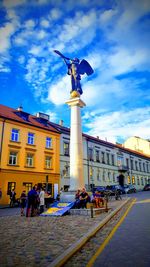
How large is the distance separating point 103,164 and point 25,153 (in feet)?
64.3

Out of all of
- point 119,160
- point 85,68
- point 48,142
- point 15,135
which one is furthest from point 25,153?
point 119,160

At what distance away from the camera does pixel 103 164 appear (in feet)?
143

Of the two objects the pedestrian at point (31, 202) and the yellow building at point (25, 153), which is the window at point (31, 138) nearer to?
the yellow building at point (25, 153)

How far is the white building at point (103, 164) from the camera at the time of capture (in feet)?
114

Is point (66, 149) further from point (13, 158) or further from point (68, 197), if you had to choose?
point (68, 197)

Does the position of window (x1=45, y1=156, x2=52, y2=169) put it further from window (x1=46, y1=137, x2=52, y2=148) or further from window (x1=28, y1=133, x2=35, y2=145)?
window (x1=28, y1=133, x2=35, y2=145)

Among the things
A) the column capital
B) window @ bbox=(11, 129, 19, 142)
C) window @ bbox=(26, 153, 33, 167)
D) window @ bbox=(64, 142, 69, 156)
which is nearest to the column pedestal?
the column capital

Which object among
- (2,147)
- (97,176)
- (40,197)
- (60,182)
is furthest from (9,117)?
(97,176)

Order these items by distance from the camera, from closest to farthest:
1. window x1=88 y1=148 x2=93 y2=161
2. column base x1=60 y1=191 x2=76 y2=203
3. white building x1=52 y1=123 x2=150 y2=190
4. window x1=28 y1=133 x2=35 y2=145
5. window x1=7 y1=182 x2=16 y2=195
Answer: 1. column base x1=60 y1=191 x2=76 y2=203
2. window x1=7 y1=182 x2=16 y2=195
3. window x1=28 y1=133 x2=35 y2=145
4. white building x1=52 y1=123 x2=150 y2=190
5. window x1=88 y1=148 x2=93 y2=161

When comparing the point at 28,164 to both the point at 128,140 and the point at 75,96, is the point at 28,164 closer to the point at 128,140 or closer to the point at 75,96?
the point at 75,96

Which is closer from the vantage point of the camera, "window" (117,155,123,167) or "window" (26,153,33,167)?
"window" (26,153,33,167)

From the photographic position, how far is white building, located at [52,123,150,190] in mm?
34812

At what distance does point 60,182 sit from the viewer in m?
32.4

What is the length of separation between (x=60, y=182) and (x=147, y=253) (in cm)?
2827
